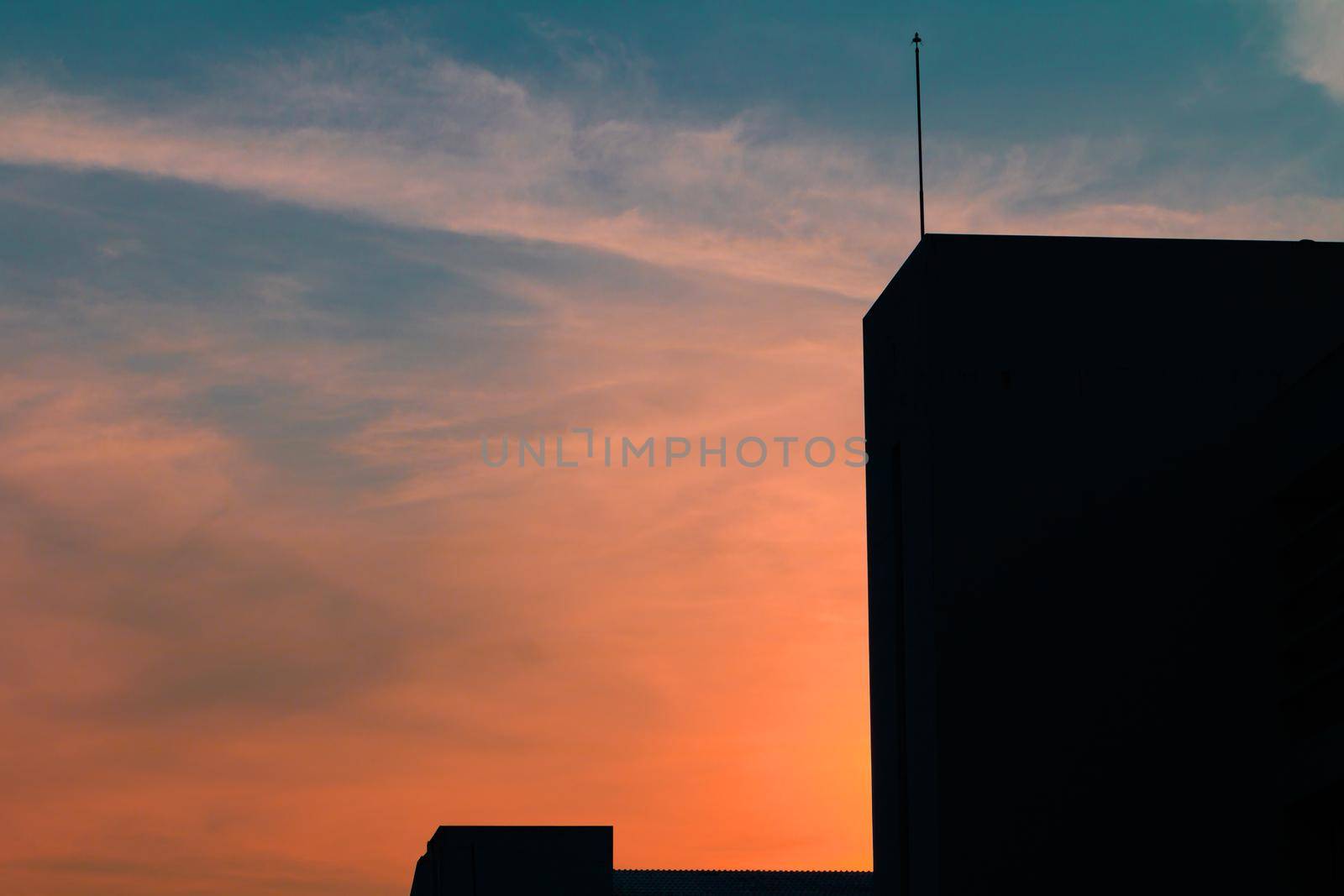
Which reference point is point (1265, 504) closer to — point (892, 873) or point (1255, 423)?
point (1255, 423)

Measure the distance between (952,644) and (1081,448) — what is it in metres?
5.13

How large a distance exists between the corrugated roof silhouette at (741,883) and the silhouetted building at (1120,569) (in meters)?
38.7

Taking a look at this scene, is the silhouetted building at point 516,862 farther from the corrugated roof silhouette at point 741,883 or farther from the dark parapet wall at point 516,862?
the corrugated roof silhouette at point 741,883

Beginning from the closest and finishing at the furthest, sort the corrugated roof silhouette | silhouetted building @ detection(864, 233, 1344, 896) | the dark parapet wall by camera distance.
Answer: silhouetted building @ detection(864, 233, 1344, 896), the dark parapet wall, the corrugated roof silhouette

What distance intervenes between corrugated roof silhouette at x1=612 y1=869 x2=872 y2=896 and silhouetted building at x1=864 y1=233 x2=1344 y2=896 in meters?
38.7

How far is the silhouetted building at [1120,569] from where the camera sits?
3453cm

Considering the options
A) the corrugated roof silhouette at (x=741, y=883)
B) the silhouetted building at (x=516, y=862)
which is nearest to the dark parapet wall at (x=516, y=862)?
the silhouetted building at (x=516, y=862)

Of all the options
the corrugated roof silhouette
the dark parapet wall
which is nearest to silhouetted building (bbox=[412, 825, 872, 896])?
the dark parapet wall

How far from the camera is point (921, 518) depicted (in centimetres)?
3656

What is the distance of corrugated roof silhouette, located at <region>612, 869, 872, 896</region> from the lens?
7512 cm

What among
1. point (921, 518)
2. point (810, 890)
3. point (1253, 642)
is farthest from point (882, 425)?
point (810, 890)

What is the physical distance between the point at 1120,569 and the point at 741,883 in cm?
4526

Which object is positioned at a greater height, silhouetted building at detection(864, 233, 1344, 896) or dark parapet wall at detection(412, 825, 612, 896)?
silhouetted building at detection(864, 233, 1344, 896)

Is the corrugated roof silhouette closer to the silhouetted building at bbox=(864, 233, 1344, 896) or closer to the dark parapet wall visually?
the dark parapet wall
